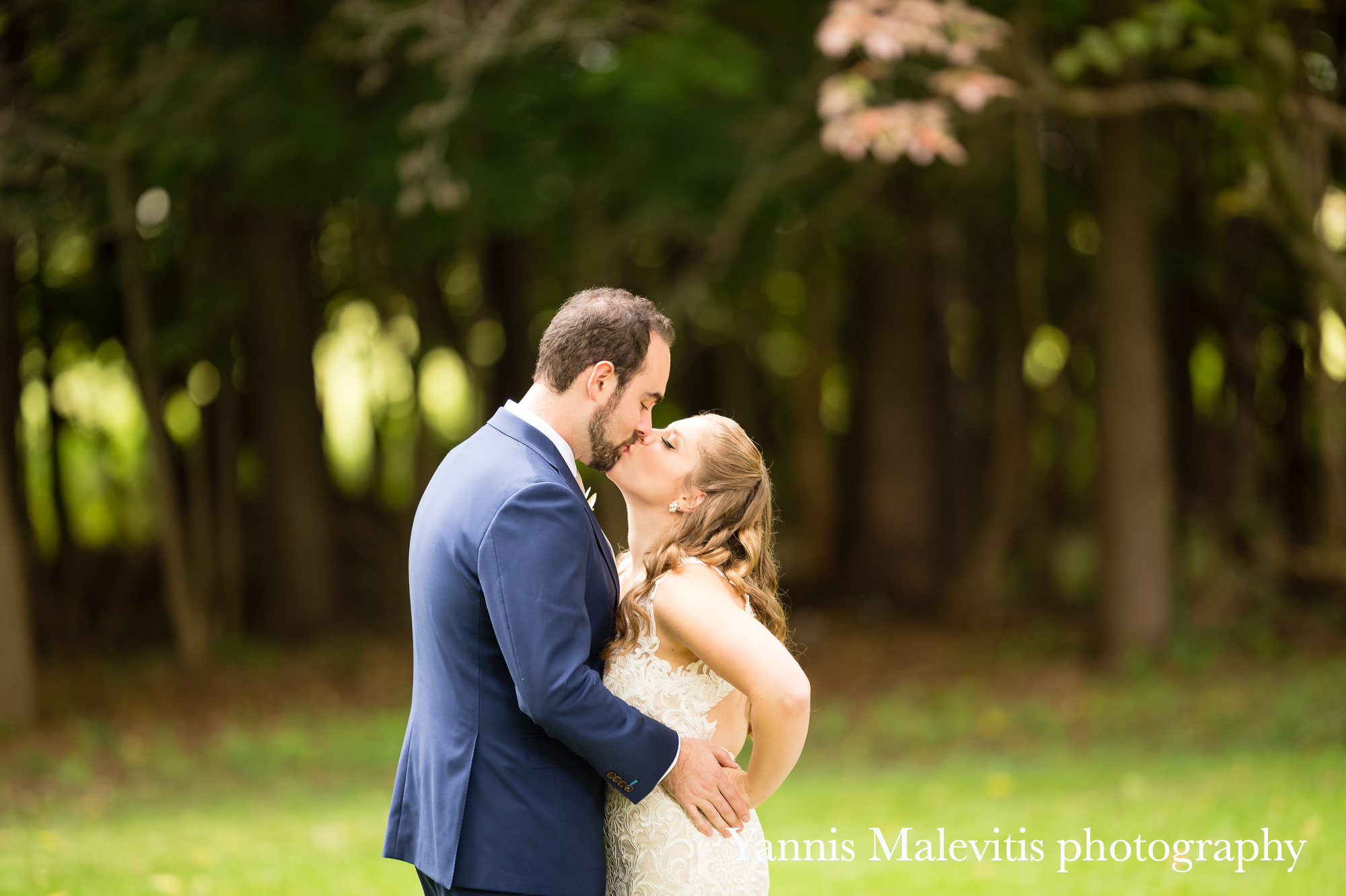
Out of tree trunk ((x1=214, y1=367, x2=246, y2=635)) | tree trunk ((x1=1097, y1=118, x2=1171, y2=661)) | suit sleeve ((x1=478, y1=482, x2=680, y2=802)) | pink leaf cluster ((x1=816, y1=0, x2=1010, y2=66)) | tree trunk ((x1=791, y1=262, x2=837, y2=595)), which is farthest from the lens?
tree trunk ((x1=791, y1=262, x2=837, y2=595))

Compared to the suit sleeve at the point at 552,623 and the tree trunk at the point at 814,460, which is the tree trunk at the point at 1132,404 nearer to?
the tree trunk at the point at 814,460

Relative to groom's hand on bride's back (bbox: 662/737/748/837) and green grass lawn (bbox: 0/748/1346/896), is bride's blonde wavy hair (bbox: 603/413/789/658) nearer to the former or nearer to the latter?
groom's hand on bride's back (bbox: 662/737/748/837)

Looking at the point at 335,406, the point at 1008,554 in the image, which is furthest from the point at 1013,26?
the point at 335,406

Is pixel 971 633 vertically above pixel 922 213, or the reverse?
pixel 922 213

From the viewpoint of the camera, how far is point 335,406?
29891 mm

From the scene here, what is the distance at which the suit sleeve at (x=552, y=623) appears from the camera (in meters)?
2.60

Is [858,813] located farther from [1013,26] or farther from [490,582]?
[1013,26]

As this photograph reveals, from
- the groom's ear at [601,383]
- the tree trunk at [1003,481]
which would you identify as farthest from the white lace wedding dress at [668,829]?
the tree trunk at [1003,481]

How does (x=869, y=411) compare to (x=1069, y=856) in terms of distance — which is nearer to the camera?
(x=1069, y=856)

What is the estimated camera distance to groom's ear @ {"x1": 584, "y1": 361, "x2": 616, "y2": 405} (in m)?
2.88

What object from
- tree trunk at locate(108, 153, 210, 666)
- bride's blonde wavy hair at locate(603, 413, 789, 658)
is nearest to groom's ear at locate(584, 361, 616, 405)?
bride's blonde wavy hair at locate(603, 413, 789, 658)

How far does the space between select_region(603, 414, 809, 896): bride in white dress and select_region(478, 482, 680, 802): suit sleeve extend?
31 cm

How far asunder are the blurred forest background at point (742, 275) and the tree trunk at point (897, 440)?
0.21 ft

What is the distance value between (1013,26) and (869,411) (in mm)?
7128
